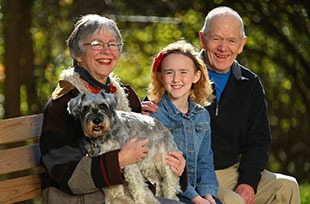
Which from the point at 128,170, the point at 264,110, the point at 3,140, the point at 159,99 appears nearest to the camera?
the point at 128,170

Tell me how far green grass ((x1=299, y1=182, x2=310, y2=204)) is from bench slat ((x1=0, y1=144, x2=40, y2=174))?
4.70m

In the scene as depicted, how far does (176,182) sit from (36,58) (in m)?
3.91

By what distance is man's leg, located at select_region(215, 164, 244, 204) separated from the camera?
211 inches

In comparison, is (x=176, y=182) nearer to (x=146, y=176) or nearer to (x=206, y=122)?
(x=146, y=176)

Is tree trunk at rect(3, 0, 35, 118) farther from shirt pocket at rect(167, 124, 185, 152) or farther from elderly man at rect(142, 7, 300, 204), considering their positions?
shirt pocket at rect(167, 124, 185, 152)

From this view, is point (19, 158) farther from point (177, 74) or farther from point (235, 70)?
point (235, 70)

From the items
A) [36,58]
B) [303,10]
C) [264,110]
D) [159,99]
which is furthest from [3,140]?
[303,10]

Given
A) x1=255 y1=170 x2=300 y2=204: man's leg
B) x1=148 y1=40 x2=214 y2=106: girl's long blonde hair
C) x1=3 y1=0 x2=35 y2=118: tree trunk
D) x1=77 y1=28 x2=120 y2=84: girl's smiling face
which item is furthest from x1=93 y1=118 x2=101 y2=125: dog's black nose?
x1=3 y1=0 x2=35 y2=118: tree trunk

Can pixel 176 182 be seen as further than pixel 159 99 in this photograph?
No

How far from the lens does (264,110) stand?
587 cm

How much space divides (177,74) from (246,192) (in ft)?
3.46

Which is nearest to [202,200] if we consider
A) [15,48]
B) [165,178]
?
[165,178]

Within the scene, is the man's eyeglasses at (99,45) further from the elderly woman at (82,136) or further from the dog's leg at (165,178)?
the dog's leg at (165,178)

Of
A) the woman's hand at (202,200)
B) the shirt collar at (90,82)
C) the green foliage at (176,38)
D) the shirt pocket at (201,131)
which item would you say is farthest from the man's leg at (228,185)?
the green foliage at (176,38)
